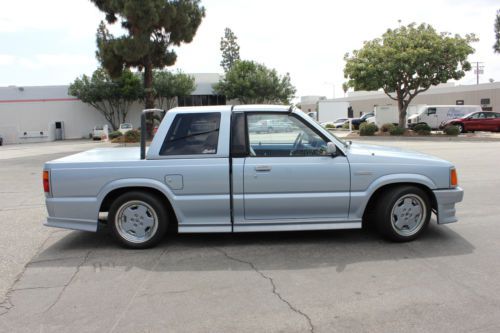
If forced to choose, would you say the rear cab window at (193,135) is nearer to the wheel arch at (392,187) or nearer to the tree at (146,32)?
the wheel arch at (392,187)

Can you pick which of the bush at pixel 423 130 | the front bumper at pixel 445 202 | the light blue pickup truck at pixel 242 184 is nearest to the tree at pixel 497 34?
the bush at pixel 423 130

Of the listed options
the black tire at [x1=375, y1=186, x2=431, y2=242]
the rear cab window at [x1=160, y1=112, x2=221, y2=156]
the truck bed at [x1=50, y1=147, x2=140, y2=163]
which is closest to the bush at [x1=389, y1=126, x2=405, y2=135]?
the black tire at [x1=375, y1=186, x2=431, y2=242]

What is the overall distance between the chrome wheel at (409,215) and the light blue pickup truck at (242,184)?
0.5 inches

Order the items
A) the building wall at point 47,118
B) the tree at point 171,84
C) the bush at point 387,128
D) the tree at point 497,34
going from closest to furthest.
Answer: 1. the bush at point 387,128
2. the tree at point 497,34
3. the tree at point 171,84
4. the building wall at point 47,118

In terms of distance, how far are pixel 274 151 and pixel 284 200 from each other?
638 millimetres

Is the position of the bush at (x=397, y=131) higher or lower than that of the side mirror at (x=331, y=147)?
lower

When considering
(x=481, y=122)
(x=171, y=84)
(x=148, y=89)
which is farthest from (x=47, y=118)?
(x=481, y=122)

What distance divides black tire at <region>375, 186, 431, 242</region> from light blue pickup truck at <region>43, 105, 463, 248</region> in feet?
0.04

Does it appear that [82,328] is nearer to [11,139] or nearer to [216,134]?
[216,134]

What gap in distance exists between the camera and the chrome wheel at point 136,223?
5.50 m

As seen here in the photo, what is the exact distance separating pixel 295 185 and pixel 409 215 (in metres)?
1.52

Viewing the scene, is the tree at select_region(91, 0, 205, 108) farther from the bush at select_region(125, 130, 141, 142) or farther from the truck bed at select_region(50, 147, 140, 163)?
the truck bed at select_region(50, 147, 140, 163)

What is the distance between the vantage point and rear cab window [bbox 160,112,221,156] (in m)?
5.49

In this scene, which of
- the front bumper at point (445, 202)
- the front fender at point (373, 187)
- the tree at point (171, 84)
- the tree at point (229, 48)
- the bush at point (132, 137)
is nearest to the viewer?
the front fender at point (373, 187)
